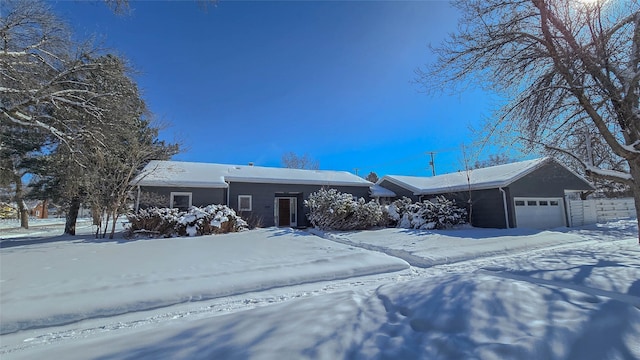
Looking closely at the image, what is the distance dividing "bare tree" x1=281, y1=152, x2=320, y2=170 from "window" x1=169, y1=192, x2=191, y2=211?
2194cm

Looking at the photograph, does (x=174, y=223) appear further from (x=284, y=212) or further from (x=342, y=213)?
(x=284, y=212)

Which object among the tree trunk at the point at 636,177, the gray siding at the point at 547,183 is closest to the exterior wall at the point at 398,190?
the gray siding at the point at 547,183

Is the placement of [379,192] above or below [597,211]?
above

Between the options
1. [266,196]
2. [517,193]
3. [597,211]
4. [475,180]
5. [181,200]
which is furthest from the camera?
[597,211]

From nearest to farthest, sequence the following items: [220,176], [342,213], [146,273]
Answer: [146,273] → [342,213] → [220,176]

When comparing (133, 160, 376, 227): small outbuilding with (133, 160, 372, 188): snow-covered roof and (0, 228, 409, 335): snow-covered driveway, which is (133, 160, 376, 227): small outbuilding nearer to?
(133, 160, 372, 188): snow-covered roof

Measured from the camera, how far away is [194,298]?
4.77 meters

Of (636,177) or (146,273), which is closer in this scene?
(146,273)

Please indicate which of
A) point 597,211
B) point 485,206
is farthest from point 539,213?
point 597,211

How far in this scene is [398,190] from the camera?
20.2 m

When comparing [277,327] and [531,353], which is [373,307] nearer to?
[277,327]

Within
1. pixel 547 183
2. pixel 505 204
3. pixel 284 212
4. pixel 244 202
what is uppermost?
pixel 547 183

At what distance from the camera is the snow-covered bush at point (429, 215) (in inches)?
592

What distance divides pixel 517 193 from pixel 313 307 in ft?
51.4
